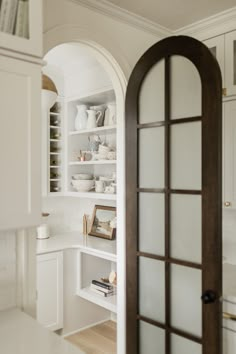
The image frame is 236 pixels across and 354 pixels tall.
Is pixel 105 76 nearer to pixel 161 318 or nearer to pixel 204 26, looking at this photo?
pixel 204 26

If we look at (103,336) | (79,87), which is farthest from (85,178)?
(103,336)

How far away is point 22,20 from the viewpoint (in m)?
1.41

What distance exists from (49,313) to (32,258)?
148 centimetres

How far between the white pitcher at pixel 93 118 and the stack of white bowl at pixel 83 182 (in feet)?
1.72

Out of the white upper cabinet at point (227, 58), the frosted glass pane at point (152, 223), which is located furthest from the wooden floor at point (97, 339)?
the white upper cabinet at point (227, 58)

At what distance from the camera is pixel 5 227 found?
136 centimetres

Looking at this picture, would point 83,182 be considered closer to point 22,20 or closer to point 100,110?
point 100,110

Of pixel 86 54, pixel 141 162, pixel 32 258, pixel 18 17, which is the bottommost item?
pixel 32 258

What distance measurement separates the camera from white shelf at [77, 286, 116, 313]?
2992 mm

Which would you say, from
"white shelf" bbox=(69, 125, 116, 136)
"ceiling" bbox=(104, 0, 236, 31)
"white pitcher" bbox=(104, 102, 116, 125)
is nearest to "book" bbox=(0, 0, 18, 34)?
"ceiling" bbox=(104, 0, 236, 31)

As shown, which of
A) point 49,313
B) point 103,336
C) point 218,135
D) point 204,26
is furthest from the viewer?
point 103,336

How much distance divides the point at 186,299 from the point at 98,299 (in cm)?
137

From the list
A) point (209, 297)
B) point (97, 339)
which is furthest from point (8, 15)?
point (97, 339)

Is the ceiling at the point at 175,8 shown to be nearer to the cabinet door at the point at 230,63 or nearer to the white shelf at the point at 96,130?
the cabinet door at the point at 230,63
